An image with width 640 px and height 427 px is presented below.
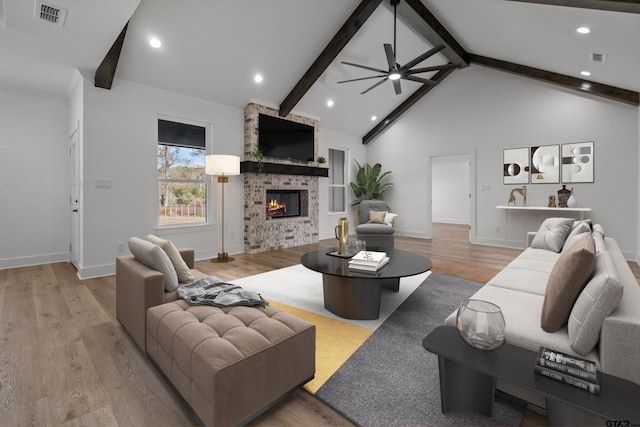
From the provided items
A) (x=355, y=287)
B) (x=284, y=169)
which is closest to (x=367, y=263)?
(x=355, y=287)

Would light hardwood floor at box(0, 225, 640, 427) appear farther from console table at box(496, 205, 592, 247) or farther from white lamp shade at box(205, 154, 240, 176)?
console table at box(496, 205, 592, 247)

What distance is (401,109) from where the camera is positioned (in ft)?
24.7

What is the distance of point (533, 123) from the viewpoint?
5785 millimetres

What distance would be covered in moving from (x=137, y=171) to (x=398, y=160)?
5920 millimetres

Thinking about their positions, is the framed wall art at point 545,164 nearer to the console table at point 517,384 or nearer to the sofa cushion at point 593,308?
the sofa cushion at point 593,308

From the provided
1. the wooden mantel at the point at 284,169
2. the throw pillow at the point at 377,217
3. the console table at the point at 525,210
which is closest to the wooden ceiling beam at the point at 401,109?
the wooden mantel at the point at 284,169

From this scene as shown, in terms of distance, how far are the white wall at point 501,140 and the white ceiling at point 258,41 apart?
717 mm

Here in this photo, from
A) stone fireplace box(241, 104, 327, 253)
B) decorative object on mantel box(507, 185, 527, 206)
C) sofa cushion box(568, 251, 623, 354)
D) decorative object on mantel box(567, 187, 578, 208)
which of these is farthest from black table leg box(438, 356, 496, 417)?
decorative object on mantel box(507, 185, 527, 206)

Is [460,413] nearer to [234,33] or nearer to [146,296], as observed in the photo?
[146,296]

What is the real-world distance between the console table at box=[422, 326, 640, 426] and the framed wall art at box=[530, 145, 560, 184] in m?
5.67

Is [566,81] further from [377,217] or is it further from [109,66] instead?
[109,66]

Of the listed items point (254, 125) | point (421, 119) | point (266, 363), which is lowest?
point (266, 363)

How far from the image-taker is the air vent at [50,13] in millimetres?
2539

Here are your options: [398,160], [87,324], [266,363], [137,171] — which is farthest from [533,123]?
[87,324]
